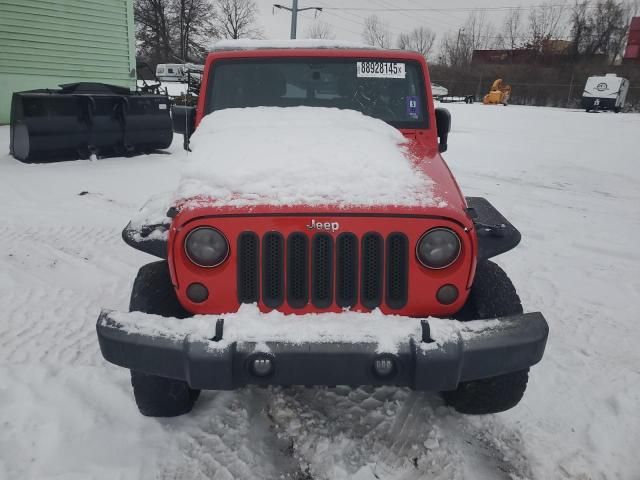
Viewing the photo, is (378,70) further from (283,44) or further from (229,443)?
(229,443)

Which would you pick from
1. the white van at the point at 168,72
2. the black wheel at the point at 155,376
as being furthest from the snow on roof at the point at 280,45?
the white van at the point at 168,72

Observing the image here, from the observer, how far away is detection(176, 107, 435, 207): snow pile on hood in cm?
228

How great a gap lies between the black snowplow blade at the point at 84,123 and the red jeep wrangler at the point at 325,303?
7159 mm

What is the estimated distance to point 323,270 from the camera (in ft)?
7.38

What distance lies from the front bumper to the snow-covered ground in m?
0.59

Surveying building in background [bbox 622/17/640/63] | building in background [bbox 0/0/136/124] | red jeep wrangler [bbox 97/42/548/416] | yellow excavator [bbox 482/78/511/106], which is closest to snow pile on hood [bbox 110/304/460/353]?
red jeep wrangler [bbox 97/42/548/416]

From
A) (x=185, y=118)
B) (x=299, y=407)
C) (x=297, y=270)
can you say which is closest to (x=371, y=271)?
(x=297, y=270)

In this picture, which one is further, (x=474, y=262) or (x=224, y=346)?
(x=474, y=262)

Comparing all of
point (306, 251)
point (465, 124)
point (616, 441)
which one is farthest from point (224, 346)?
point (465, 124)

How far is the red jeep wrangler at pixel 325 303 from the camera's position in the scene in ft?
6.68

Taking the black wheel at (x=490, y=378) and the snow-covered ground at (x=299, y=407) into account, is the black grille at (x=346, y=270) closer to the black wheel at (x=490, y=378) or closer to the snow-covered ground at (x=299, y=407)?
the black wheel at (x=490, y=378)

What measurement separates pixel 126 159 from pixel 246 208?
8.50m

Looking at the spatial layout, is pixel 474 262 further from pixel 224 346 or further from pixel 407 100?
pixel 407 100

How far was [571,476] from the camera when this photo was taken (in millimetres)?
2373
